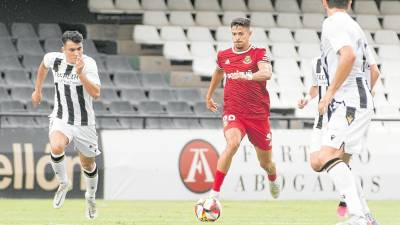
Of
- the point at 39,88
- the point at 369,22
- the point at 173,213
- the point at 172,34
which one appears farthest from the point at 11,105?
the point at 369,22

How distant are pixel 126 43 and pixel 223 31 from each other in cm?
223

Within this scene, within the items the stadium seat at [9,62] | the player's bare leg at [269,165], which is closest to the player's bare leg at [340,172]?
the player's bare leg at [269,165]

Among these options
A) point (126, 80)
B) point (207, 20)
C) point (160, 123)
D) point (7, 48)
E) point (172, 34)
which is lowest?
point (160, 123)

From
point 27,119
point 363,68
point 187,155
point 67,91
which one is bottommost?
point 363,68

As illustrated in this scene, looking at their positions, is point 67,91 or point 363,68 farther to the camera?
point 67,91

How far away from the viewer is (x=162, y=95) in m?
22.8

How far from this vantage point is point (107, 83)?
22.5 m

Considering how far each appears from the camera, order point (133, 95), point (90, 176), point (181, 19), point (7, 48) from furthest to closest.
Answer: point (181, 19)
point (133, 95)
point (7, 48)
point (90, 176)

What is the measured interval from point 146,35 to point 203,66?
1441mm

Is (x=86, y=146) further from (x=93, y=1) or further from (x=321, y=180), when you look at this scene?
(x=93, y=1)

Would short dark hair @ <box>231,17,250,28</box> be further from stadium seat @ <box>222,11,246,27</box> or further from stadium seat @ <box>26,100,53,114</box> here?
stadium seat @ <box>222,11,246,27</box>

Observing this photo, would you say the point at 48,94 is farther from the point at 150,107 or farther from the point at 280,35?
the point at 280,35

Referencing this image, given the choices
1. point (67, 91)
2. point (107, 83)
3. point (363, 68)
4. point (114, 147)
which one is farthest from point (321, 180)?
point (363, 68)

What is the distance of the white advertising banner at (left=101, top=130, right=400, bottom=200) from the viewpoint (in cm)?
1827
